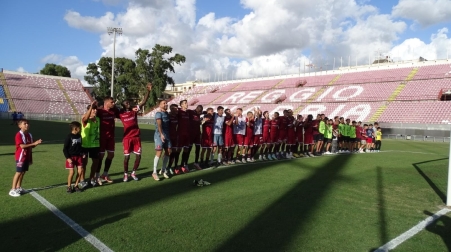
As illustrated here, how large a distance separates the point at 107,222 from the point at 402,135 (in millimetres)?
32444

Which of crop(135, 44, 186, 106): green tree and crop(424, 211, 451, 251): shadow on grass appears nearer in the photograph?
crop(424, 211, 451, 251): shadow on grass

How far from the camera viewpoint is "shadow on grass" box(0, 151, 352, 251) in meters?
4.33

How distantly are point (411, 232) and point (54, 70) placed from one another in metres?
95.9

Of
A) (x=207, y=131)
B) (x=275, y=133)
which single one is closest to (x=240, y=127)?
(x=207, y=131)

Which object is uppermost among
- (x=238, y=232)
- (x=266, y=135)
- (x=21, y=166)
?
(x=266, y=135)

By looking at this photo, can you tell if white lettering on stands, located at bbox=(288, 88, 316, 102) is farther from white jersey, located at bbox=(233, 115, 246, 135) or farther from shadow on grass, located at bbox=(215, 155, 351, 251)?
shadow on grass, located at bbox=(215, 155, 351, 251)

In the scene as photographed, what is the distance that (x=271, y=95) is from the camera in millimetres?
53031

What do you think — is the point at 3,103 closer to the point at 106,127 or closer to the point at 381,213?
the point at 106,127

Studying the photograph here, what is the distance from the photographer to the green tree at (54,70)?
86.5 m

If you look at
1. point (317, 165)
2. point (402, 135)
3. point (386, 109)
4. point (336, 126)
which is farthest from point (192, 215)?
point (386, 109)

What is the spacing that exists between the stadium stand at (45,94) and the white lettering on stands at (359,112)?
4517 centimetres

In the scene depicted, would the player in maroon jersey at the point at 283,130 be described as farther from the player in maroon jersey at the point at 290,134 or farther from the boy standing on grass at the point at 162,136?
the boy standing on grass at the point at 162,136

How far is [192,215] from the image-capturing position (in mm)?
5508

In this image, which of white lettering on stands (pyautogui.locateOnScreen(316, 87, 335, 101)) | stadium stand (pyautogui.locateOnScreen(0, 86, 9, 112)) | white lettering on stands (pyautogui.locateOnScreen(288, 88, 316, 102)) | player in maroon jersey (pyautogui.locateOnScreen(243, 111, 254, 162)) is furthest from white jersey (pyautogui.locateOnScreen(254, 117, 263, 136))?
stadium stand (pyautogui.locateOnScreen(0, 86, 9, 112))
